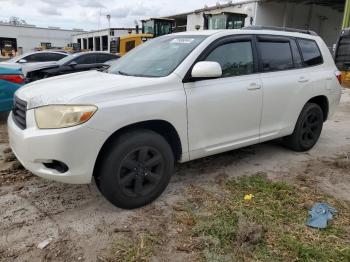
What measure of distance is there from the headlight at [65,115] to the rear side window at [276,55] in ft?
7.91

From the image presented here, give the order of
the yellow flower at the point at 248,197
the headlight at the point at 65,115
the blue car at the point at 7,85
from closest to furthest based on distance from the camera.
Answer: the headlight at the point at 65,115
the yellow flower at the point at 248,197
the blue car at the point at 7,85

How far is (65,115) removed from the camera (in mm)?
Answer: 2992

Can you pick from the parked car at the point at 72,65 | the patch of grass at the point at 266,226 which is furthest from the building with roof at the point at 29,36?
the patch of grass at the point at 266,226

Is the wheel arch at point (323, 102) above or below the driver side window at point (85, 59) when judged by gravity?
below

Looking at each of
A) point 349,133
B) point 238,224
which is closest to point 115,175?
point 238,224

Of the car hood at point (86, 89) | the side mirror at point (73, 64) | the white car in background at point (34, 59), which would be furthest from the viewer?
the white car in background at point (34, 59)

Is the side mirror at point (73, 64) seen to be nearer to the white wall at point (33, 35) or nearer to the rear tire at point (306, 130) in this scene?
the rear tire at point (306, 130)

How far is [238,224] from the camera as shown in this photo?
3.16m

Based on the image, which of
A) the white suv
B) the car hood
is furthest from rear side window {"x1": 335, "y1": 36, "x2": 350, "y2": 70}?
the car hood

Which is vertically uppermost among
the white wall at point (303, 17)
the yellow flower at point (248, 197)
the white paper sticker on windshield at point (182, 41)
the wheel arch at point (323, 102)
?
the white wall at point (303, 17)

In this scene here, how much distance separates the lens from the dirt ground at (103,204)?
2885 mm

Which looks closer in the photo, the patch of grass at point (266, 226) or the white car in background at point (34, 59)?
the patch of grass at point (266, 226)

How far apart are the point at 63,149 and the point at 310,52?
3.85 metres

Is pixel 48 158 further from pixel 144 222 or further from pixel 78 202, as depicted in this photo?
pixel 144 222
